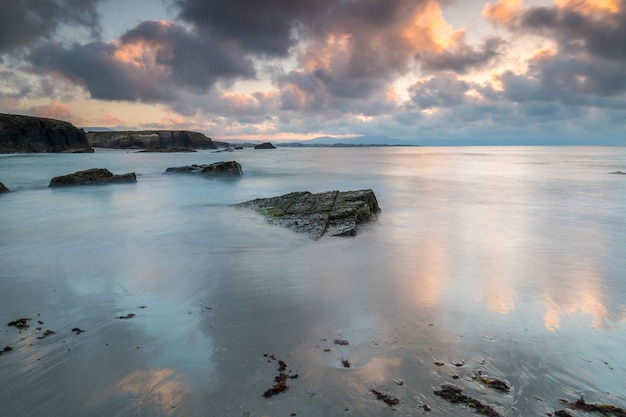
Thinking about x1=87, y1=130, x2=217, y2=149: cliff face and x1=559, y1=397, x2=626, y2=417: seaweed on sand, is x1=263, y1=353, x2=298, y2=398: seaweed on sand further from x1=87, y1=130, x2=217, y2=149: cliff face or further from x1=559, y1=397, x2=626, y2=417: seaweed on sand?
x1=87, y1=130, x2=217, y2=149: cliff face

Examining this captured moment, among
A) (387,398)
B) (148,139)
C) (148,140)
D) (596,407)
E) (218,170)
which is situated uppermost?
(148,139)

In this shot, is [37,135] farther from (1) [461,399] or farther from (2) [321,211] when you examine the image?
(1) [461,399]

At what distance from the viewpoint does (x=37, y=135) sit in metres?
78.1

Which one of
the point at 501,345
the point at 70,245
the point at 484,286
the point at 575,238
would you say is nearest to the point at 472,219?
the point at 575,238

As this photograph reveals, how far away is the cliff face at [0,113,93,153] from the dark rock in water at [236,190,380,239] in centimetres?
8442

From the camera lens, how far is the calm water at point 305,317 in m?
3.48

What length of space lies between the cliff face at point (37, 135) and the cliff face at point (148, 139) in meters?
31.5

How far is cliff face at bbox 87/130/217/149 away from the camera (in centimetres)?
12225

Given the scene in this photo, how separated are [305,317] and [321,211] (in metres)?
6.06

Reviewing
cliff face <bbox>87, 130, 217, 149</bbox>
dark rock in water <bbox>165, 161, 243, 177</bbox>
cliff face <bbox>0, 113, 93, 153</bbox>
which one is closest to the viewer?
dark rock in water <bbox>165, 161, 243, 177</bbox>

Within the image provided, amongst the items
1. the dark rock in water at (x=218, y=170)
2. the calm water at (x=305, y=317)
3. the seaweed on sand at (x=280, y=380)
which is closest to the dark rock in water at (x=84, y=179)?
the dark rock in water at (x=218, y=170)

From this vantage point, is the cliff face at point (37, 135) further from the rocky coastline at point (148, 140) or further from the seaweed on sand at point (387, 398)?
the seaweed on sand at point (387, 398)

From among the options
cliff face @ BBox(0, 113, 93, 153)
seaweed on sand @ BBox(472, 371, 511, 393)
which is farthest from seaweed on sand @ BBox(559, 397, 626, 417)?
cliff face @ BBox(0, 113, 93, 153)

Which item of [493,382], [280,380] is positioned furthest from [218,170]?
[493,382]
